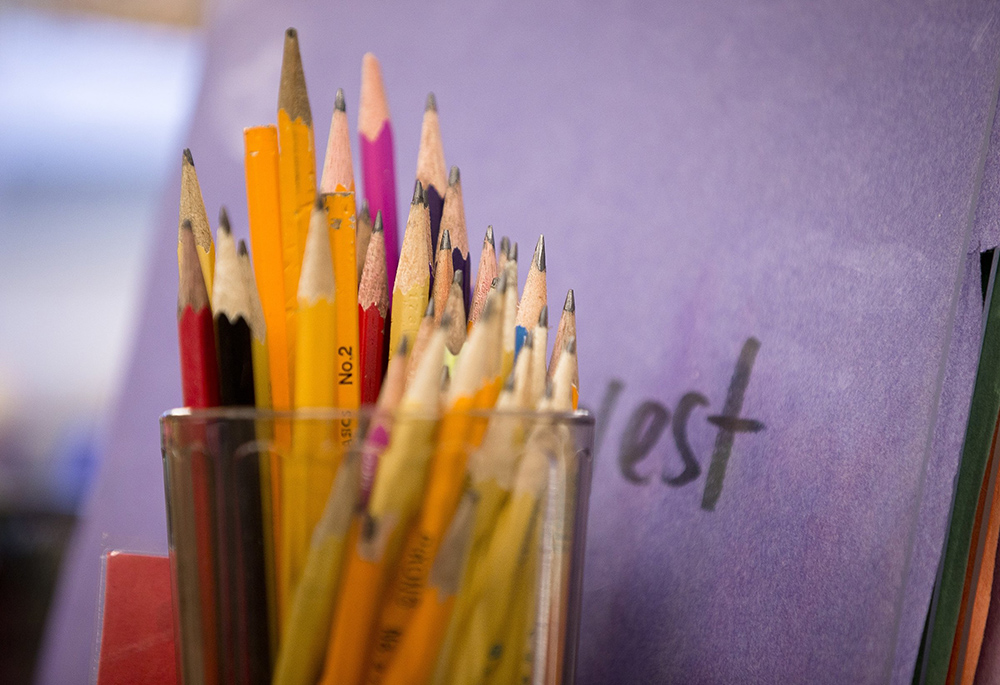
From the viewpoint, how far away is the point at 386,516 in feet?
0.62

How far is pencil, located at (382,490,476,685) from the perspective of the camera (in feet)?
0.63

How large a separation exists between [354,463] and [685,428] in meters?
0.21

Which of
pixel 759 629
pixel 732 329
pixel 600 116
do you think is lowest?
pixel 759 629

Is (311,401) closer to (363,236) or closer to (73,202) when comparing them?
(363,236)

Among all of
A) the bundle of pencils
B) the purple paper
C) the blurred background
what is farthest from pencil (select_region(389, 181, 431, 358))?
the blurred background

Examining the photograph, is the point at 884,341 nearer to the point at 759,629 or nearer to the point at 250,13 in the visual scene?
the point at 759,629

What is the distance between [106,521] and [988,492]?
0.46 meters

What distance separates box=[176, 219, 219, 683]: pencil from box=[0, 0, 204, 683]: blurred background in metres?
0.23

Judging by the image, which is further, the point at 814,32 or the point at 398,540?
the point at 814,32

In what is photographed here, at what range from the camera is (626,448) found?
0.35 metres

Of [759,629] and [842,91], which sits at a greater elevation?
[842,91]

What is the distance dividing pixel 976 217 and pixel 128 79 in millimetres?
482

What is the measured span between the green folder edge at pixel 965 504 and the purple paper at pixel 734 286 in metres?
0.02

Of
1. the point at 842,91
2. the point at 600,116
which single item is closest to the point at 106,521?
the point at 600,116
